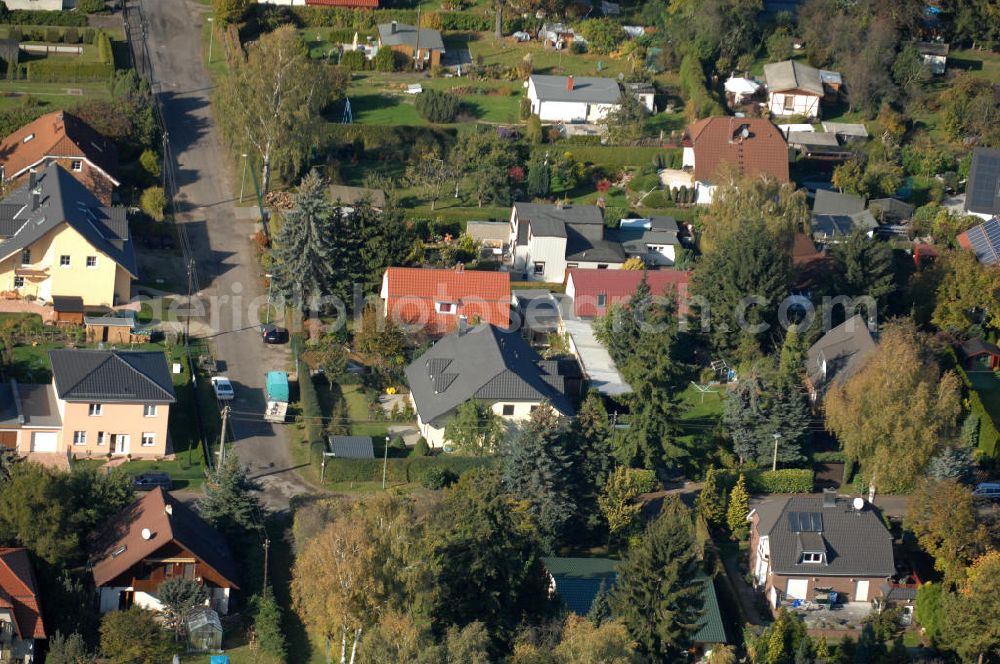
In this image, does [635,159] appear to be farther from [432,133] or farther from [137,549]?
[137,549]

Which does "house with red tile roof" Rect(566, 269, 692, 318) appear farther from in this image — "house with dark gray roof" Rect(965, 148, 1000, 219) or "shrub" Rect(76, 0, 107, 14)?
"shrub" Rect(76, 0, 107, 14)

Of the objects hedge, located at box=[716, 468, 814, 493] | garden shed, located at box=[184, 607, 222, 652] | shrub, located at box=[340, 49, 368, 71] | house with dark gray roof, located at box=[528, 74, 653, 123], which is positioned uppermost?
shrub, located at box=[340, 49, 368, 71]

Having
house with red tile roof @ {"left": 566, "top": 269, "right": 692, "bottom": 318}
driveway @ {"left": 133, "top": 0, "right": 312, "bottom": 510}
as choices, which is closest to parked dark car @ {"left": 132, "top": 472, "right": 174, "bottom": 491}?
driveway @ {"left": 133, "top": 0, "right": 312, "bottom": 510}

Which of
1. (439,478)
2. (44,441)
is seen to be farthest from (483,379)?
(44,441)

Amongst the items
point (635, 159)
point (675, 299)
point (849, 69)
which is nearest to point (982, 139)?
point (849, 69)

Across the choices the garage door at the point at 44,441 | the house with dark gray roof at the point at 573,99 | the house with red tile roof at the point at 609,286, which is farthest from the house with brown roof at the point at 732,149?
the garage door at the point at 44,441

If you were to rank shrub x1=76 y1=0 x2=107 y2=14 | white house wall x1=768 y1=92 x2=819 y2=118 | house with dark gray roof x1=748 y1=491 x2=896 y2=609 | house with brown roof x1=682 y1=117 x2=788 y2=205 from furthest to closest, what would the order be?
shrub x1=76 y1=0 x2=107 y2=14 < white house wall x1=768 y1=92 x2=819 y2=118 < house with brown roof x1=682 y1=117 x2=788 y2=205 < house with dark gray roof x1=748 y1=491 x2=896 y2=609
